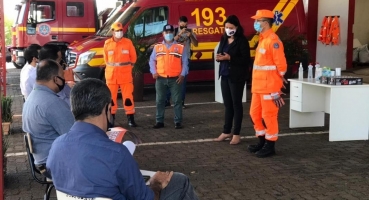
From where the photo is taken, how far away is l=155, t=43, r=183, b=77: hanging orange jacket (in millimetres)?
8430

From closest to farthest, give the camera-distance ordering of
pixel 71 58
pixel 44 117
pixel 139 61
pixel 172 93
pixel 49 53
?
pixel 44 117
pixel 49 53
pixel 172 93
pixel 139 61
pixel 71 58

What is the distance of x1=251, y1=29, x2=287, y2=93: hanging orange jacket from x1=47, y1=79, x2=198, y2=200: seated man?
3716mm

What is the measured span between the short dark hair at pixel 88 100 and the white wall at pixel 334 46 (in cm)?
1541

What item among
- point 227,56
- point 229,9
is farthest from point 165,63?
point 229,9

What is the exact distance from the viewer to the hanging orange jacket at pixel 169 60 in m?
8.43

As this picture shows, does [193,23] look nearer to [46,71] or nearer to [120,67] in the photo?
[120,67]

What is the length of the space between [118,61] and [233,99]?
7.95ft

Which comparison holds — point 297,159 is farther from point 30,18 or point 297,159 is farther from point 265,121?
point 30,18

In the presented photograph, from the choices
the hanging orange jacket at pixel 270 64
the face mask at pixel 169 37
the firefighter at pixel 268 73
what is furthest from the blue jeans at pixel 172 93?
the hanging orange jacket at pixel 270 64

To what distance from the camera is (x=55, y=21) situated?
50.7 ft

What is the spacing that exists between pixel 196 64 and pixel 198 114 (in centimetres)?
293

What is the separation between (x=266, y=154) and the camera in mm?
6746

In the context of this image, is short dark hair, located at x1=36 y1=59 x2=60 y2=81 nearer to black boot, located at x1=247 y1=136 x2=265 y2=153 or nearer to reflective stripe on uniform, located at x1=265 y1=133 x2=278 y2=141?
reflective stripe on uniform, located at x1=265 y1=133 x2=278 y2=141

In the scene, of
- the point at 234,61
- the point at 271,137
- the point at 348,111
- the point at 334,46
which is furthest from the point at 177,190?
the point at 334,46
